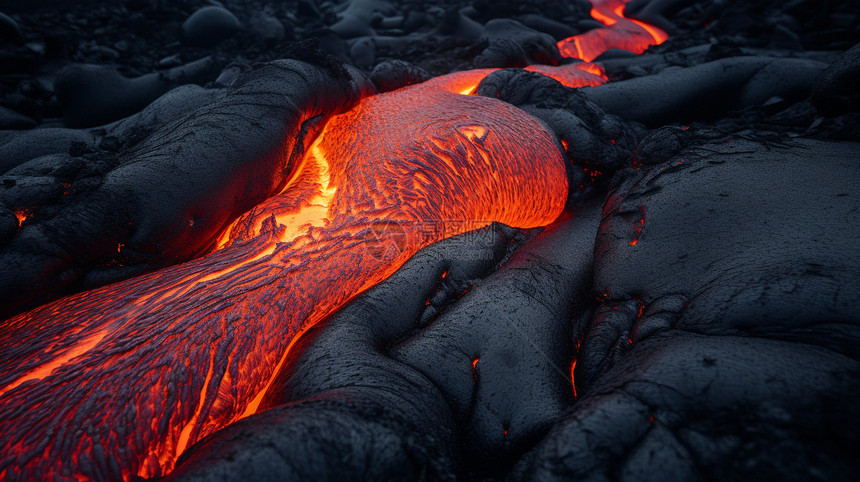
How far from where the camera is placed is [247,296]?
54.5 inches

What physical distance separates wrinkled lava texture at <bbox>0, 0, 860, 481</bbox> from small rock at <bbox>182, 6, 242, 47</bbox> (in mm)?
2957

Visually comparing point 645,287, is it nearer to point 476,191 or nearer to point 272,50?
point 476,191

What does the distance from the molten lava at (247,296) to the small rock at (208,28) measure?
4.33 metres

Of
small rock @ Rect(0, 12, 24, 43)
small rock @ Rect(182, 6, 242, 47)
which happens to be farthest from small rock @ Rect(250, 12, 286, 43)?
small rock @ Rect(0, 12, 24, 43)

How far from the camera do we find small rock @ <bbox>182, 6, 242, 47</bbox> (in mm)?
5074

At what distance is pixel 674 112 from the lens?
9.87 feet

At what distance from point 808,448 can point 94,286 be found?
2337mm

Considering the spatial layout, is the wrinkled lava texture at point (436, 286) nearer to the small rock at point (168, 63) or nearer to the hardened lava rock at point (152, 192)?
the hardened lava rock at point (152, 192)

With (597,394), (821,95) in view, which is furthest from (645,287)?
(821,95)

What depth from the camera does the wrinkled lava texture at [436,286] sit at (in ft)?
2.83

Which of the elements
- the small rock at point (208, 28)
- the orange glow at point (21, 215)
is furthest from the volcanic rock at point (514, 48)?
the orange glow at point (21, 215)

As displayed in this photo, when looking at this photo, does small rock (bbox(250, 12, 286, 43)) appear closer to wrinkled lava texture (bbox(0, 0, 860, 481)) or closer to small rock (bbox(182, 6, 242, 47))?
small rock (bbox(182, 6, 242, 47))

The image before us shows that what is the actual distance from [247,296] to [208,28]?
18.1 ft

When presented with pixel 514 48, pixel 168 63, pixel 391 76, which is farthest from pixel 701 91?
pixel 168 63
